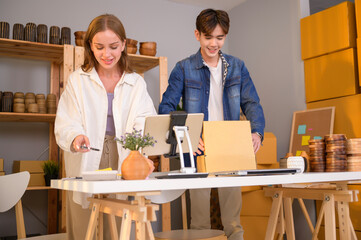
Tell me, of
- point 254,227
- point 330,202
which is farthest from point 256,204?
point 330,202

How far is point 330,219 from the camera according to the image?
1799mm

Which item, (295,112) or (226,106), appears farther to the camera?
(295,112)

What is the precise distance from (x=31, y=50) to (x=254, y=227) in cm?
263

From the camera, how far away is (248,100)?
245 cm

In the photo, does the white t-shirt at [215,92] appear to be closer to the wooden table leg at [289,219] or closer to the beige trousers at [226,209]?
the beige trousers at [226,209]

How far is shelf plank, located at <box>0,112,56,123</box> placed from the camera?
347 centimetres

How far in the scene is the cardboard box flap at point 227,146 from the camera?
1740mm

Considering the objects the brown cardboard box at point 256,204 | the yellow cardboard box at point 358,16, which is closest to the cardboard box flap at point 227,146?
the brown cardboard box at point 256,204

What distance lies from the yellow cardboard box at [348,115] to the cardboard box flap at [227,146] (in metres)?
1.97

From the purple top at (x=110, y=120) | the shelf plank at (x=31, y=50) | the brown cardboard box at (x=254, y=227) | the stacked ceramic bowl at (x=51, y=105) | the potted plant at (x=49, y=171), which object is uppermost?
the shelf plank at (x=31, y=50)

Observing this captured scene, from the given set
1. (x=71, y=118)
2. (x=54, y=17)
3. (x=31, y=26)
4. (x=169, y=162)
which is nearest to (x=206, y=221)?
(x=71, y=118)

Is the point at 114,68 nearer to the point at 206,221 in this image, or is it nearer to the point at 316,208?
the point at 206,221

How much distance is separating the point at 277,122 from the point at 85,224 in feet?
9.34

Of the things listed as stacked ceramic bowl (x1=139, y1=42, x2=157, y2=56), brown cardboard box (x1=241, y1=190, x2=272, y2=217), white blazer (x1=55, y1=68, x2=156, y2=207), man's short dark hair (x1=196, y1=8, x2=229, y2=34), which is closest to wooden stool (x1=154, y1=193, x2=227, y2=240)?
white blazer (x1=55, y1=68, x2=156, y2=207)
